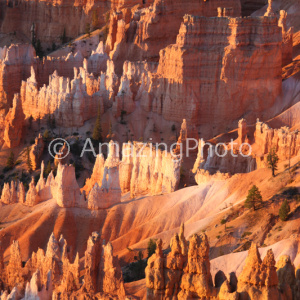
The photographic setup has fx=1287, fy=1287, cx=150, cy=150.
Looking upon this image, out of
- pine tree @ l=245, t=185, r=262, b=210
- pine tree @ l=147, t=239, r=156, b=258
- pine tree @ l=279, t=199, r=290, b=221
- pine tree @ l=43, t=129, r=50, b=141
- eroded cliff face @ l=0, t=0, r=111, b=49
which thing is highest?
eroded cliff face @ l=0, t=0, r=111, b=49

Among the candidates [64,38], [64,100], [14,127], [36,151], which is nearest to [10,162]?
[36,151]

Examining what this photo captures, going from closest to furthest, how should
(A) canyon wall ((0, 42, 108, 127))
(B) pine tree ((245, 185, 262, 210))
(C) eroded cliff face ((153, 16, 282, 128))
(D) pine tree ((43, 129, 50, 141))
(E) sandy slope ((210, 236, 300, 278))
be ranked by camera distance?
(E) sandy slope ((210, 236, 300, 278)) < (B) pine tree ((245, 185, 262, 210)) < (C) eroded cliff face ((153, 16, 282, 128)) < (D) pine tree ((43, 129, 50, 141)) < (A) canyon wall ((0, 42, 108, 127))

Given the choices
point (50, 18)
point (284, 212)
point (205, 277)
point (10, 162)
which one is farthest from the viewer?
point (50, 18)

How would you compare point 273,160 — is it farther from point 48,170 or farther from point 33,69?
point 33,69

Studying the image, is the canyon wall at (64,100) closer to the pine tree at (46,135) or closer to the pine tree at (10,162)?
the pine tree at (46,135)

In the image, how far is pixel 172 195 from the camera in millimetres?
73562

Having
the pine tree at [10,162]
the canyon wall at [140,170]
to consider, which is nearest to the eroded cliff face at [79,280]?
the canyon wall at [140,170]

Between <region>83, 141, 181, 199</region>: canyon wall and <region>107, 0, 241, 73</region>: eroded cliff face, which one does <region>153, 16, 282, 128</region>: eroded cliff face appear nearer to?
<region>107, 0, 241, 73</region>: eroded cliff face

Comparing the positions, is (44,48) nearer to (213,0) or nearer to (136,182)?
(213,0)

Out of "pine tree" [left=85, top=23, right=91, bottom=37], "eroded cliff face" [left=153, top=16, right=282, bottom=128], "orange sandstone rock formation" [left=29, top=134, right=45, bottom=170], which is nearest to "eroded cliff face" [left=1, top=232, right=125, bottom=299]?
"orange sandstone rock formation" [left=29, top=134, right=45, bottom=170]

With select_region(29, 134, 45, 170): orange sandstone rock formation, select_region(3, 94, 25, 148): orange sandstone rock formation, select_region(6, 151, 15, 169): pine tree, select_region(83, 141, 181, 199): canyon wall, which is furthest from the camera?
select_region(3, 94, 25, 148): orange sandstone rock formation

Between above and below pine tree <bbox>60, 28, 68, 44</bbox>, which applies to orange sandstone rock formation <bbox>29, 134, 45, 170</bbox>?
below

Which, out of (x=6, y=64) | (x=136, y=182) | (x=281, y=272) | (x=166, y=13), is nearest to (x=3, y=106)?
(x=6, y=64)

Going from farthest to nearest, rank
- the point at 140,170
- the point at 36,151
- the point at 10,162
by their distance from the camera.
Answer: the point at 10,162
the point at 36,151
the point at 140,170
